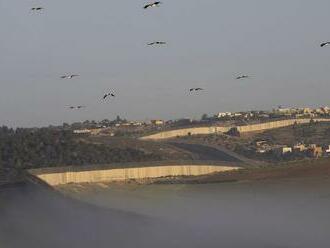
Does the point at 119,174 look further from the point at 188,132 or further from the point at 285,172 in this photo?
the point at 188,132

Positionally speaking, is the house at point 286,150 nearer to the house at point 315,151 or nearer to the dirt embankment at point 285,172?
the house at point 315,151

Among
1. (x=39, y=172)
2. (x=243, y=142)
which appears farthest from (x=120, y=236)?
(x=243, y=142)

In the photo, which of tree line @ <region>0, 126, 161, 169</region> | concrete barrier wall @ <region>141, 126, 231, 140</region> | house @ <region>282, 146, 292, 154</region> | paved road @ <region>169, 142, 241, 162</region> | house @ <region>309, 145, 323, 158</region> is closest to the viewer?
tree line @ <region>0, 126, 161, 169</region>

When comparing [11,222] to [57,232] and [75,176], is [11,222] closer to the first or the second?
[57,232]

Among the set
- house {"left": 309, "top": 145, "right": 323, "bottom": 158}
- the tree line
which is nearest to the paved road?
the tree line

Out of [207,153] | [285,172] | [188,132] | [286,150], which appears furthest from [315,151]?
[285,172]

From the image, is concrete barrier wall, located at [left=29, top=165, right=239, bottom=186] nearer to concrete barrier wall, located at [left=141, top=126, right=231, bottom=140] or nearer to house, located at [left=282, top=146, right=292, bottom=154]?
house, located at [left=282, top=146, right=292, bottom=154]

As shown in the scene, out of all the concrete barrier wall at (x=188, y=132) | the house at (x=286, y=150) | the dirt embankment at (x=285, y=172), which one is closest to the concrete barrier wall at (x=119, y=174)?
the dirt embankment at (x=285, y=172)
